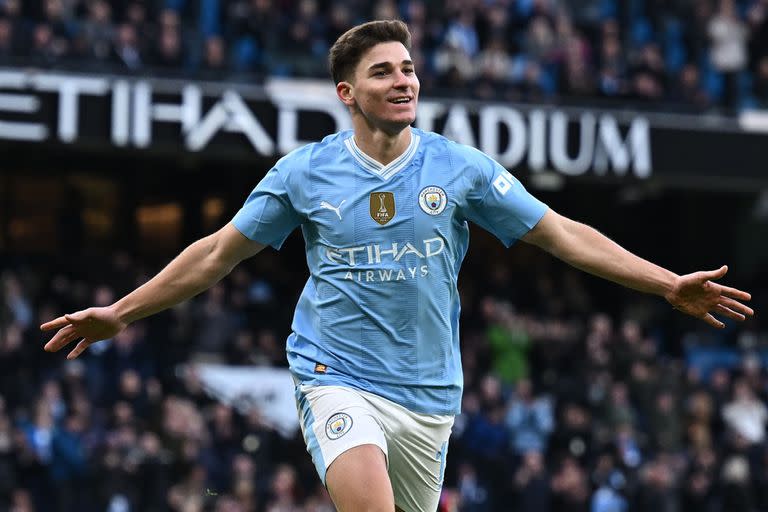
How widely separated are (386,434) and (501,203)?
1.05m

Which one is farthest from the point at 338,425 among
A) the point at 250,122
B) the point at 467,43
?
the point at 467,43

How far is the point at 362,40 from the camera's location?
6055 mm

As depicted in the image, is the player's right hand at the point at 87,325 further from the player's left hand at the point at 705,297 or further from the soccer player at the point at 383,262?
the player's left hand at the point at 705,297

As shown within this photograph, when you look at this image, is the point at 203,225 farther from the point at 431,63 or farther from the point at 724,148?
the point at 724,148

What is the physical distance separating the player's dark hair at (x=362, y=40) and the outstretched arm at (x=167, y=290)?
0.81 metres

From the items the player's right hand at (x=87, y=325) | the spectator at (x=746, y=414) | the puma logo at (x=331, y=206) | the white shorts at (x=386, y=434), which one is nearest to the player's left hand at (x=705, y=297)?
the white shorts at (x=386, y=434)

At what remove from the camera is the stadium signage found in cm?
1755

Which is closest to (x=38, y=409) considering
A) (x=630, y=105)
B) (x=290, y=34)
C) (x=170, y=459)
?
(x=170, y=459)

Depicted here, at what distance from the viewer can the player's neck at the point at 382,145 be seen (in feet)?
19.9

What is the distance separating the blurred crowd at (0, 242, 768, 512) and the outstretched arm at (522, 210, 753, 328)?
9163 mm

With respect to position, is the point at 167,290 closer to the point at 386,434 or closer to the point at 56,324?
the point at 56,324

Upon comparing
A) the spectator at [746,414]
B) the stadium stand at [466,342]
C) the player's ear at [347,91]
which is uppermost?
the player's ear at [347,91]

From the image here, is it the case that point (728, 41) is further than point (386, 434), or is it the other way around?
point (728, 41)

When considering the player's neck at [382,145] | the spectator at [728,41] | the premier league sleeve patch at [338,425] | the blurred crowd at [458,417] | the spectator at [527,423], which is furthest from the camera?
the spectator at [728,41]
